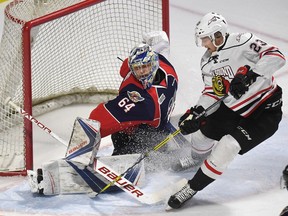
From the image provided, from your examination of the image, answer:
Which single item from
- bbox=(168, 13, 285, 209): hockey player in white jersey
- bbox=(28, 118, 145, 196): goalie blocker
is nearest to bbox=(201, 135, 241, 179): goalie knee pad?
bbox=(168, 13, 285, 209): hockey player in white jersey

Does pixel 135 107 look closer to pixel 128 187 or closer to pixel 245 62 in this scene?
pixel 128 187

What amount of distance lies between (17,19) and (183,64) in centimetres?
146

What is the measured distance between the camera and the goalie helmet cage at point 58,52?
3641mm

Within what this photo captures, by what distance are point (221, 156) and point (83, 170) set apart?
601 mm

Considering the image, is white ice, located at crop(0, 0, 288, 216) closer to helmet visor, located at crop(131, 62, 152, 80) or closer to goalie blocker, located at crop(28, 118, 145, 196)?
goalie blocker, located at crop(28, 118, 145, 196)

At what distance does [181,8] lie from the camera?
5750mm

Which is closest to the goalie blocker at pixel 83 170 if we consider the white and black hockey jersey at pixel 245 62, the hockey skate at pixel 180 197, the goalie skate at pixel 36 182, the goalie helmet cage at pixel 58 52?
the goalie skate at pixel 36 182

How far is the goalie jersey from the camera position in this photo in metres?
3.60

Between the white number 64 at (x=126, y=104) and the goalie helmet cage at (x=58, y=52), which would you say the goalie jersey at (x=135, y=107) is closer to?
the white number 64 at (x=126, y=104)

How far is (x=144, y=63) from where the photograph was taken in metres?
3.54

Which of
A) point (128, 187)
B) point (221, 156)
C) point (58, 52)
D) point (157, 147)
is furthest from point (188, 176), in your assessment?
point (58, 52)

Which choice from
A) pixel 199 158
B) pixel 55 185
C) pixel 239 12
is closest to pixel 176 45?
pixel 239 12

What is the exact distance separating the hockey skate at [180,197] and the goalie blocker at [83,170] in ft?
0.47

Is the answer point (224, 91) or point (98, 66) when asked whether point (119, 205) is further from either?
point (98, 66)
